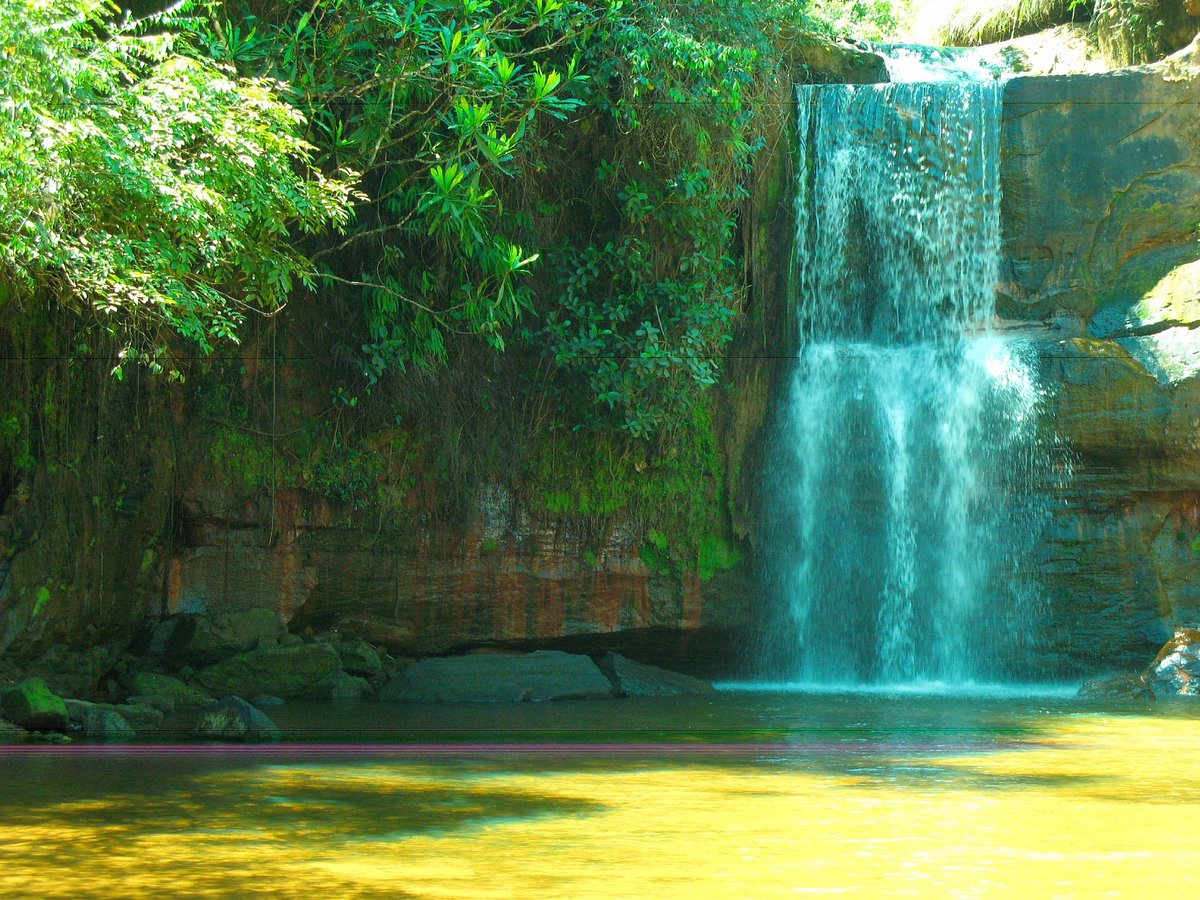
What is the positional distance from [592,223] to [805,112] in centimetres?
301

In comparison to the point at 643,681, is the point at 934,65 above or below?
above

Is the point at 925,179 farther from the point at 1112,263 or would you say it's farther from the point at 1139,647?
the point at 1139,647

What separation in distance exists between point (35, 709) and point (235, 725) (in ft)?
4.39

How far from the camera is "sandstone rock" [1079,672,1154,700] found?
12.0 m

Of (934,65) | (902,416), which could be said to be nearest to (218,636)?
(902,416)

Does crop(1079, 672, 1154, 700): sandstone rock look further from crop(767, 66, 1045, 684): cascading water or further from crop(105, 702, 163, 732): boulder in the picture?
crop(105, 702, 163, 732): boulder

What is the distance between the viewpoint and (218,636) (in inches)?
486

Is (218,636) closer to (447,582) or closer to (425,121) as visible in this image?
(447,582)

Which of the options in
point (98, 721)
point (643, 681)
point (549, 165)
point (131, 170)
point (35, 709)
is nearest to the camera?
point (131, 170)

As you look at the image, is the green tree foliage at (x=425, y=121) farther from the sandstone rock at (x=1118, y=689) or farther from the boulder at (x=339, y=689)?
the sandstone rock at (x=1118, y=689)

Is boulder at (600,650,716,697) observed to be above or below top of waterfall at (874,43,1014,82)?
below

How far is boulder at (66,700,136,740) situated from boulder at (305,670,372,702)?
98.9 inches

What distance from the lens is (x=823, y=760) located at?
7836 mm

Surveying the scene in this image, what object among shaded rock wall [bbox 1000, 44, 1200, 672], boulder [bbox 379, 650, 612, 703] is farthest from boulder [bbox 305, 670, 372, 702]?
shaded rock wall [bbox 1000, 44, 1200, 672]
